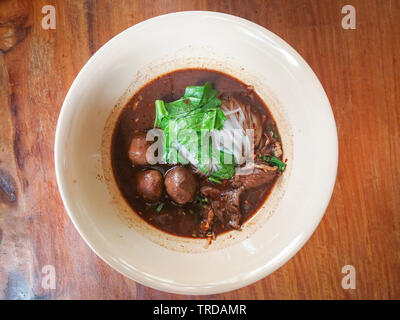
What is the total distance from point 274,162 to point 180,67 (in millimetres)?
829

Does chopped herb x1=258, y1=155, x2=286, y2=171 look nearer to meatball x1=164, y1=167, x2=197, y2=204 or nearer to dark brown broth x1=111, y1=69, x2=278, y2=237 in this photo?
dark brown broth x1=111, y1=69, x2=278, y2=237

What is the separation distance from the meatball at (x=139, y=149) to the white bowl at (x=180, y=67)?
0.55ft

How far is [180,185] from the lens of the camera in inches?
75.0

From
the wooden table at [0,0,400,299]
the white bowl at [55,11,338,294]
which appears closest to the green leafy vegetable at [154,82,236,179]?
the white bowl at [55,11,338,294]

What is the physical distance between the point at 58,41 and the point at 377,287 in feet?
8.12

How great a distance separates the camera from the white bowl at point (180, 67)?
5.57ft

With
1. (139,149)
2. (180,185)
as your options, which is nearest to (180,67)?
(139,149)

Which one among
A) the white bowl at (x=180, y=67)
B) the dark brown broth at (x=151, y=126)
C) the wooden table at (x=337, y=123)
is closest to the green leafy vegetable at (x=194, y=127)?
the dark brown broth at (x=151, y=126)

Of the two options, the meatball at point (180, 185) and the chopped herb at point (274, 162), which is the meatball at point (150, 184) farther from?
the chopped herb at point (274, 162)

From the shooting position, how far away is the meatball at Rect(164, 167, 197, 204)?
6.27 feet

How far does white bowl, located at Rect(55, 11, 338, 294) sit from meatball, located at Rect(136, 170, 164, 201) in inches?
6.1

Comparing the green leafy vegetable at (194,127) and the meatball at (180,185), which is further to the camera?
the green leafy vegetable at (194,127)
